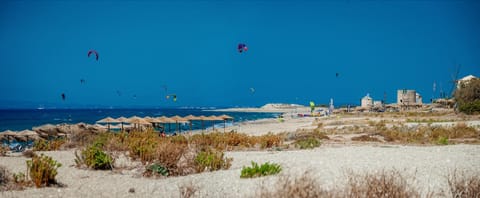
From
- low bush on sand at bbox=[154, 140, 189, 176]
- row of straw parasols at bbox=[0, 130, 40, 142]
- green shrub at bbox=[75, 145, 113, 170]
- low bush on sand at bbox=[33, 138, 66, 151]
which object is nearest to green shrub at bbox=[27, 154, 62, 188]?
green shrub at bbox=[75, 145, 113, 170]

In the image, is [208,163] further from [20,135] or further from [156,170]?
[20,135]

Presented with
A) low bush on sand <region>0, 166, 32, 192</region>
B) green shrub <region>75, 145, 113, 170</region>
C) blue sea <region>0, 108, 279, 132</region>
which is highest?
blue sea <region>0, 108, 279, 132</region>

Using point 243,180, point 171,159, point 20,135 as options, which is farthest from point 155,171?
point 20,135

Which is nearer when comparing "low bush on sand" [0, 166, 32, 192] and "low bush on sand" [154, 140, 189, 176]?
"low bush on sand" [0, 166, 32, 192]

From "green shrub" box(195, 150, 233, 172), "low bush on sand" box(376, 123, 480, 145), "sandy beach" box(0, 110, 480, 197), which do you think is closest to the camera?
"sandy beach" box(0, 110, 480, 197)

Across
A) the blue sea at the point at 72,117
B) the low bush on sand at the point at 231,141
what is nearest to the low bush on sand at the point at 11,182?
the low bush on sand at the point at 231,141

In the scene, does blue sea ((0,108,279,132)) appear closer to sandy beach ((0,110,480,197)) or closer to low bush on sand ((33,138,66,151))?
low bush on sand ((33,138,66,151))

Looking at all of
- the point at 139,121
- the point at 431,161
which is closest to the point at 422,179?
the point at 431,161

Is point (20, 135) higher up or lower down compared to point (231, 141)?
higher up

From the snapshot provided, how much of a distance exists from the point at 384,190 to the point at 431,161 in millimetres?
5565

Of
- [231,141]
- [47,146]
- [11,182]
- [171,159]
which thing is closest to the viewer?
[11,182]

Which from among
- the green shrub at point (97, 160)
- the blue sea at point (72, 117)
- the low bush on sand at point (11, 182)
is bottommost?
the low bush on sand at point (11, 182)

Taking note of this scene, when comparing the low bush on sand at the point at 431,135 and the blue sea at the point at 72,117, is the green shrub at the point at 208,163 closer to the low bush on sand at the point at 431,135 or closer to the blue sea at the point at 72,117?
the low bush on sand at the point at 431,135

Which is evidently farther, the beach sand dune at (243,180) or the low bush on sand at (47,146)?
the low bush on sand at (47,146)
